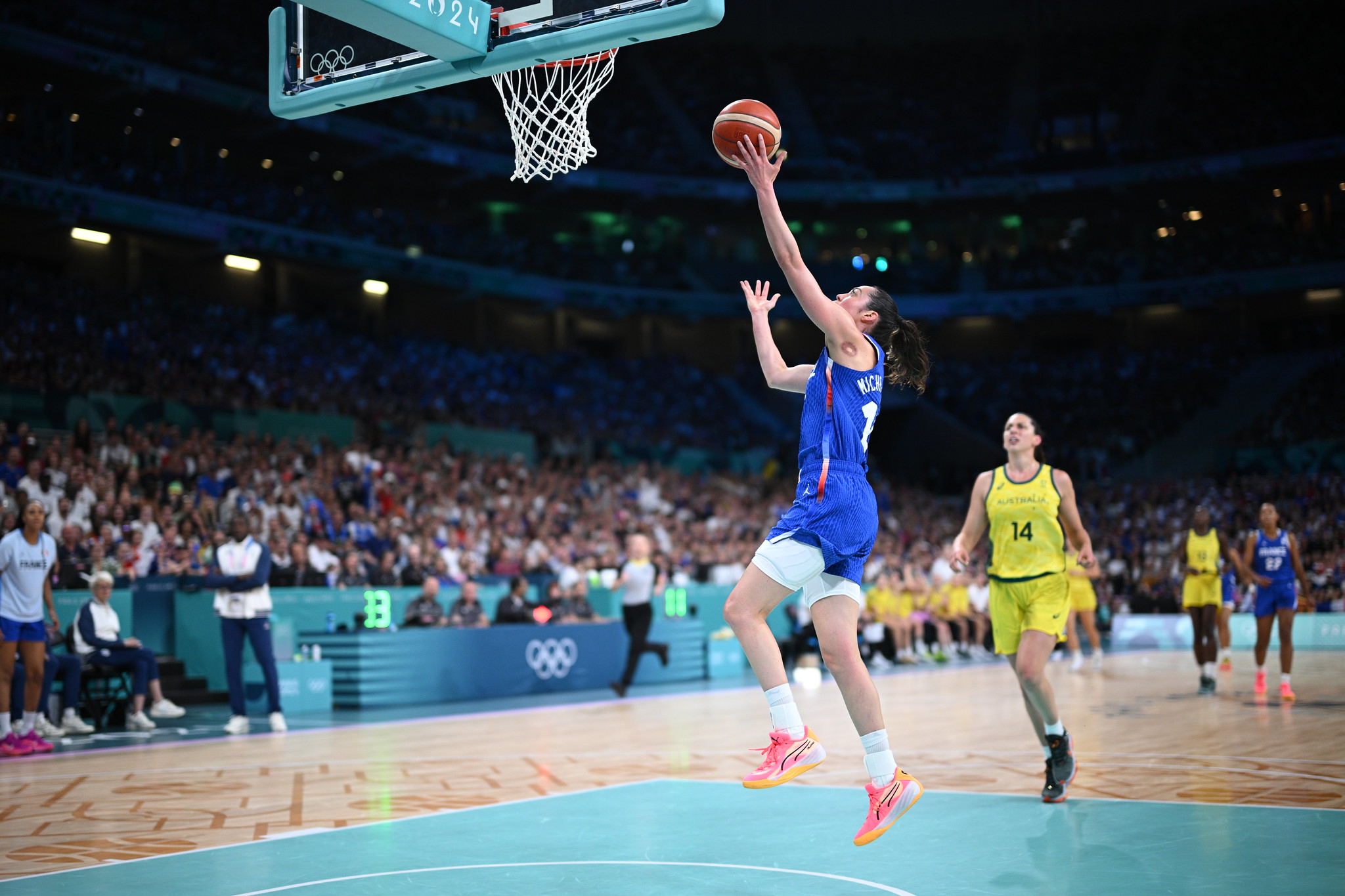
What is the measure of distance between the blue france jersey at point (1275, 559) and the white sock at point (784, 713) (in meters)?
9.37

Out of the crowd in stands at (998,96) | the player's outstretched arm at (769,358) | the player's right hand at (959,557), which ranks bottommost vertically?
the player's right hand at (959,557)

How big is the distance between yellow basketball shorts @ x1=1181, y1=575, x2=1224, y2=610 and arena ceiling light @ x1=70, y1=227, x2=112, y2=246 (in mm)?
24719

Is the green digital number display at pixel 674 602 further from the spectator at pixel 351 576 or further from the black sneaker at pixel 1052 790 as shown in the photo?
the black sneaker at pixel 1052 790

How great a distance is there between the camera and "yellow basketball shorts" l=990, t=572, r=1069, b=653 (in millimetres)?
7422

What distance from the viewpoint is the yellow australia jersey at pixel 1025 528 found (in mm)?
7523

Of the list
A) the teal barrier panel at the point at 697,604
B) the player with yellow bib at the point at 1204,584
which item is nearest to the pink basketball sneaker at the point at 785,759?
the player with yellow bib at the point at 1204,584

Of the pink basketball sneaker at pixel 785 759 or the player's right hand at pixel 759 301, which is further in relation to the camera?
the player's right hand at pixel 759 301

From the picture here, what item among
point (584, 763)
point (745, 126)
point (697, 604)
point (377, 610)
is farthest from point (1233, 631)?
point (745, 126)

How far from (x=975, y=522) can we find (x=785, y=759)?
10.5 ft

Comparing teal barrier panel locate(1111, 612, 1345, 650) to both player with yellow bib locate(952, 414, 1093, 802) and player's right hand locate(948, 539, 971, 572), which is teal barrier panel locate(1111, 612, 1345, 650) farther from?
player's right hand locate(948, 539, 971, 572)

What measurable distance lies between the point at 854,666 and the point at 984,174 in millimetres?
36703

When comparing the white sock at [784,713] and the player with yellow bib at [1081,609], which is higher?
the white sock at [784,713]

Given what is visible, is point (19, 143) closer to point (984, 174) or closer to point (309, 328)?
point (309, 328)

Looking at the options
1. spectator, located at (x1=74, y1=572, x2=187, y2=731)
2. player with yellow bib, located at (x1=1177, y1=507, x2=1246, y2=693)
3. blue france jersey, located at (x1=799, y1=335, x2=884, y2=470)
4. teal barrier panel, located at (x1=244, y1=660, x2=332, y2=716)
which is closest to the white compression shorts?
blue france jersey, located at (x1=799, y1=335, x2=884, y2=470)
